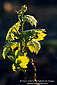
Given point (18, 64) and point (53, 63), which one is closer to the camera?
point (18, 64)

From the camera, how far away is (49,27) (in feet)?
9.38

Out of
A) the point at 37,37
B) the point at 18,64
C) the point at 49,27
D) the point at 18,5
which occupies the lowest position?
the point at 18,64

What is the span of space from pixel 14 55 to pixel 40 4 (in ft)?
9.12

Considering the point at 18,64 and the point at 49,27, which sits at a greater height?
the point at 49,27

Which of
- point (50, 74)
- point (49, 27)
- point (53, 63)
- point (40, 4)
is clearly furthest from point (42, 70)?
point (40, 4)

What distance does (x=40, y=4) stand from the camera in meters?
3.29

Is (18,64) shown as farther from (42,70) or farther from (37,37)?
(42,70)

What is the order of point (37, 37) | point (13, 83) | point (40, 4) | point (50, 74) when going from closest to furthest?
point (37, 37) → point (13, 83) → point (50, 74) → point (40, 4)

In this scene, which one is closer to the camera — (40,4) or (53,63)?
(53,63)

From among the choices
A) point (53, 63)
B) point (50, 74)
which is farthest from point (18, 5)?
point (50, 74)

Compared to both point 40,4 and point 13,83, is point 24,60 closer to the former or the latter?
point 13,83

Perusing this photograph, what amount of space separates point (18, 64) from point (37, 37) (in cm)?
13

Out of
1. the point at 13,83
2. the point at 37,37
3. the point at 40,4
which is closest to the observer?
the point at 37,37

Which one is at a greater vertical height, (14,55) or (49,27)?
(49,27)
